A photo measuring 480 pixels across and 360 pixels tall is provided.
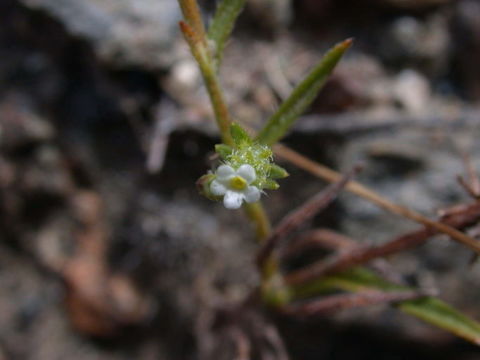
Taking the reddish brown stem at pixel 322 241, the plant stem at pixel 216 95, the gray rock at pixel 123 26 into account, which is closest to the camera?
the plant stem at pixel 216 95

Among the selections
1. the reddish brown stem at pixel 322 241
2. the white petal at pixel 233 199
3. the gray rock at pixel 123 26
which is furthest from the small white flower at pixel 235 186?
the gray rock at pixel 123 26

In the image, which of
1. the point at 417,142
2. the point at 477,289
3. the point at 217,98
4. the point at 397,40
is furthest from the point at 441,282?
the point at 217,98

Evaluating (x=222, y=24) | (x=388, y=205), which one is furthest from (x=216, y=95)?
(x=388, y=205)

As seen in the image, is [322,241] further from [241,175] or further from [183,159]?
[241,175]

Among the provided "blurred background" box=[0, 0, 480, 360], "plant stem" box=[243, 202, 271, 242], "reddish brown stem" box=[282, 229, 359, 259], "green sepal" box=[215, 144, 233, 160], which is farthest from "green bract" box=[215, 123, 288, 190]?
"blurred background" box=[0, 0, 480, 360]

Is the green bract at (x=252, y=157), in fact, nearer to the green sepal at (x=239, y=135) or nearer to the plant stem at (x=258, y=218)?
the green sepal at (x=239, y=135)

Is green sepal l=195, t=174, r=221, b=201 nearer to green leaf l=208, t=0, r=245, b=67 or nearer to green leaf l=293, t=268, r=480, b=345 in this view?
green leaf l=208, t=0, r=245, b=67

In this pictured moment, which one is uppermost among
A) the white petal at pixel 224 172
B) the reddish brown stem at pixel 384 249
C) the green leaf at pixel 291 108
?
the white petal at pixel 224 172

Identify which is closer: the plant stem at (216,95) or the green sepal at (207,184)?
the green sepal at (207,184)
